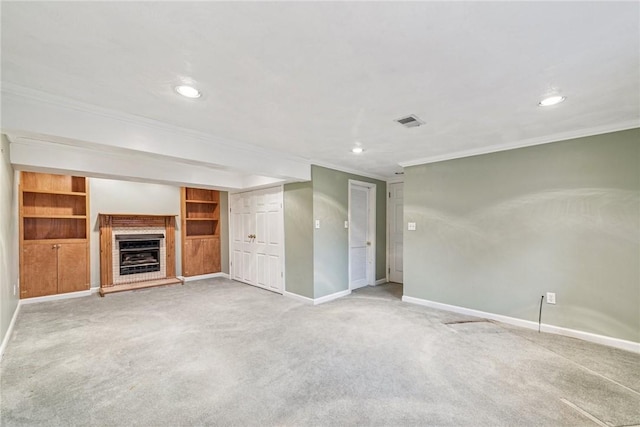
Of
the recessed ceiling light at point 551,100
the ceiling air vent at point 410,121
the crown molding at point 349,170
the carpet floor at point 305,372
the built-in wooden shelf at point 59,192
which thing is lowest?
the carpet floor at point 305,372

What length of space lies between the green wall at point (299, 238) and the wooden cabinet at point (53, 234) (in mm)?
3618

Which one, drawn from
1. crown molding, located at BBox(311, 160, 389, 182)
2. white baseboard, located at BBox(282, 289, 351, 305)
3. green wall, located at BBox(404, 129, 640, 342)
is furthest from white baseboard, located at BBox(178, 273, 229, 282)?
green wall, located at BBox(404, 129, 640, 342)

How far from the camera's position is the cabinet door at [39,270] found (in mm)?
4402

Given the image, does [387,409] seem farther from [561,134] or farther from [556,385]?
[561,134]

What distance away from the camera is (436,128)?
2.94 meters

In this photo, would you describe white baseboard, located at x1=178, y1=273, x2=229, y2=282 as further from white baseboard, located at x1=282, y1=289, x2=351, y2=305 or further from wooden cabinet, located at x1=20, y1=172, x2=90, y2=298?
white baseboard, located at x1=282, y1=289, x2=351, y2=305

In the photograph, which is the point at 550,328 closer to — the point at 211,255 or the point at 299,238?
the point at 299,238

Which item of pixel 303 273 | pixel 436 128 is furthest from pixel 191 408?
pixel 436 128

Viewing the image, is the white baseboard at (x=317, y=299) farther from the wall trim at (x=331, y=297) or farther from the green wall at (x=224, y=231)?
the green wall at (x=224, y=231)

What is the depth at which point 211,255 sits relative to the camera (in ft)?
21.9

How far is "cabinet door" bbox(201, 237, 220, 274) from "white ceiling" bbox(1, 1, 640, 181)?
4383mm

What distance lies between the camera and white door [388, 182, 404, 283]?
5.84m

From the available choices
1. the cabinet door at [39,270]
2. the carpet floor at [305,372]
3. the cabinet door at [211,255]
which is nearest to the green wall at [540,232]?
the carpet floor at [305,372]

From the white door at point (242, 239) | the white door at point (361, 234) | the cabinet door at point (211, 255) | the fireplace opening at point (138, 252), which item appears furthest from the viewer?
the cabinet door at point (211, 255)
